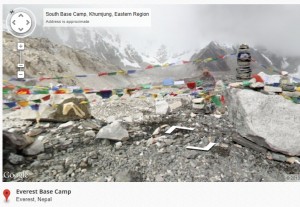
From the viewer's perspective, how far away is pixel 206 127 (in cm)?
372

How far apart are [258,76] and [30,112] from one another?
3.46 m

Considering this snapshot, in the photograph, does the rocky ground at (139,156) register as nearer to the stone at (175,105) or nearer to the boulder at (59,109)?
the boulder at (59,109)

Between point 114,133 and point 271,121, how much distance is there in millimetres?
2041

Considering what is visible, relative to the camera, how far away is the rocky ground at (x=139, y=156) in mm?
3059

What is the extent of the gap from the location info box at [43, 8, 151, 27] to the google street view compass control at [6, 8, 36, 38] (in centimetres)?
17

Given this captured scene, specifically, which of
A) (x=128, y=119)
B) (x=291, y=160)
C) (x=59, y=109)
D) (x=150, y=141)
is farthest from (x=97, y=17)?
(x=291, y=160)

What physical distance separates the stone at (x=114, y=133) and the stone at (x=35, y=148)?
2.40ft

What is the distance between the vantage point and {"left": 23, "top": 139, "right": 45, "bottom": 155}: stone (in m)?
3.22

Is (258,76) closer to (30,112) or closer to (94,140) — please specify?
(94,140)

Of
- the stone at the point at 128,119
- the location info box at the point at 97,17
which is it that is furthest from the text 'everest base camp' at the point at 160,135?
the location info box at the point at 97,17
